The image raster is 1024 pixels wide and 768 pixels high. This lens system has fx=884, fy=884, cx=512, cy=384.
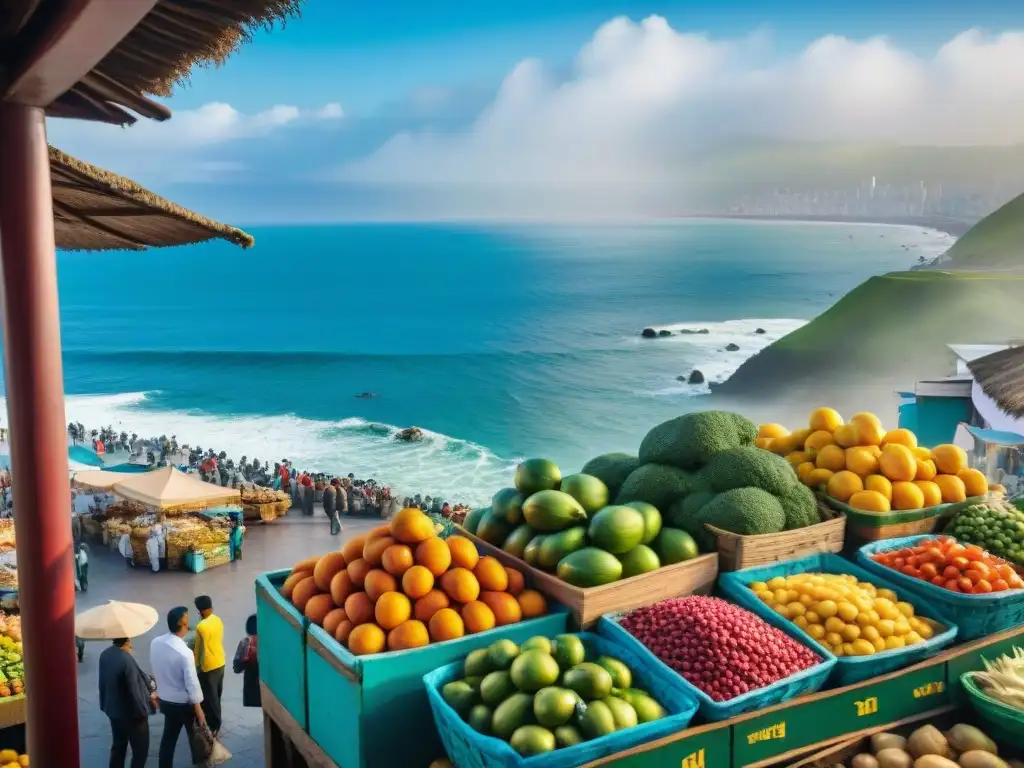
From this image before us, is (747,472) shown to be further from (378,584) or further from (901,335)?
(901,335)

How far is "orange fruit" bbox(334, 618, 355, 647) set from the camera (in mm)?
2787

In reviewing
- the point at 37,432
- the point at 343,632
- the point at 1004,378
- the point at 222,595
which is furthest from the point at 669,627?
the point at 1004,378

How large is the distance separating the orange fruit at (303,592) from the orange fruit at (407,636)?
45 cm

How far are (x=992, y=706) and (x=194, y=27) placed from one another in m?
3.12

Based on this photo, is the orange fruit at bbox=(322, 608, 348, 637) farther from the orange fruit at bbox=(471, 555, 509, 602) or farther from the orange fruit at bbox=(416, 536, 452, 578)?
the orange fruit at bbox=(471, 555, 509, 602)

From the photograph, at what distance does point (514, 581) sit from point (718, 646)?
29.1 inches

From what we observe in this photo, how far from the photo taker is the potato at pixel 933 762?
8.96ft

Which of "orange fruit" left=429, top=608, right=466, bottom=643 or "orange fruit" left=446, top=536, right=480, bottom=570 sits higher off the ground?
"orange fruit" left=446, top=536, right=480, bottom=570

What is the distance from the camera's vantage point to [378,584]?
288 centimetres

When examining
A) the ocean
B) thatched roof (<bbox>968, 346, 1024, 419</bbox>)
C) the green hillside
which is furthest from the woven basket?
the green hillside

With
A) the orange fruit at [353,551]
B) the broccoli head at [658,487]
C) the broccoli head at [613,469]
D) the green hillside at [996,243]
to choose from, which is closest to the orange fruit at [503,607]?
the orange fruit at [353,551]

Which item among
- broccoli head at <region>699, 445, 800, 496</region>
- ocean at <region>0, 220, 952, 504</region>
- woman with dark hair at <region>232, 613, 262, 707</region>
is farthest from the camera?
ocean at <region>0, 220, 952, 504</region>

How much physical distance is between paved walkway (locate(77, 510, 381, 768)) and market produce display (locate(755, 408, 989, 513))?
3.26 metres

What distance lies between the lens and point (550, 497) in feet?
10.7
